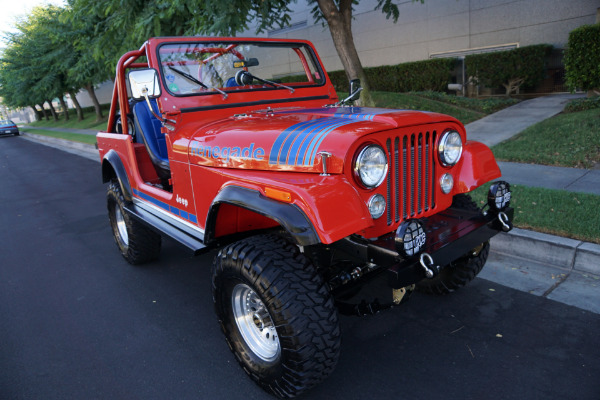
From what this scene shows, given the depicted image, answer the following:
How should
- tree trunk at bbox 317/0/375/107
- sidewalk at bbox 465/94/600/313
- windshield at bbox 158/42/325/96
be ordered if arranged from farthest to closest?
tree trunk at bbox 317/0/375/107
windshield at bbox 158/42/325/96
sidewalk at bbox 465/94/600/313

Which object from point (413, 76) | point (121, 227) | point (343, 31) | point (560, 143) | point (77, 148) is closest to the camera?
point (121, 227)

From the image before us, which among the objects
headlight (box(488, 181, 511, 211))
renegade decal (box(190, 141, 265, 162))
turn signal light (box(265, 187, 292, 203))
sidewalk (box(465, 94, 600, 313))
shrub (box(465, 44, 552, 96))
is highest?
shrub (box(465, 44, 552, 96))

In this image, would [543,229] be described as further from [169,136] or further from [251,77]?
[169,136]

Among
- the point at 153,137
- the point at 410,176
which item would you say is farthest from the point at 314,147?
the point at 153,137

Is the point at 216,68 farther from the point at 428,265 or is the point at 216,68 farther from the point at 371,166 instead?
the point at 428,265

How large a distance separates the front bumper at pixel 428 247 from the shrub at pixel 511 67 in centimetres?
1080

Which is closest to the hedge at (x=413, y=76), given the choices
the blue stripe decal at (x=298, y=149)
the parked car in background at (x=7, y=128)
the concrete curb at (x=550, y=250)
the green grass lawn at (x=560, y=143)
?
the green grass lawn at (x=560, y=143)

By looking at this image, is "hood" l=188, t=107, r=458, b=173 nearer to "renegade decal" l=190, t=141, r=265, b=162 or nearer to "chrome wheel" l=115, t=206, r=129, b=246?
"renegade decal" l=190, t=141, r=265, b=162

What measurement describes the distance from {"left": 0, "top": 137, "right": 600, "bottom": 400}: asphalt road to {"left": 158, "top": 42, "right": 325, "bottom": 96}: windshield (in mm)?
1744

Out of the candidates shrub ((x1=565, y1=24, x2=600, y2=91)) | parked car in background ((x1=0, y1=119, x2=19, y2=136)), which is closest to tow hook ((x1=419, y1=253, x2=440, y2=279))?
shrub ((x1=565, y1=24, x2=600, y2=91))

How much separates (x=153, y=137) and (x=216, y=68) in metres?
0.93

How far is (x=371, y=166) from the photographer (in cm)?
223

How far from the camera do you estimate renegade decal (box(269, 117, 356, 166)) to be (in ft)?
7.38

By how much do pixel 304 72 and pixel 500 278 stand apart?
2.61 metres
